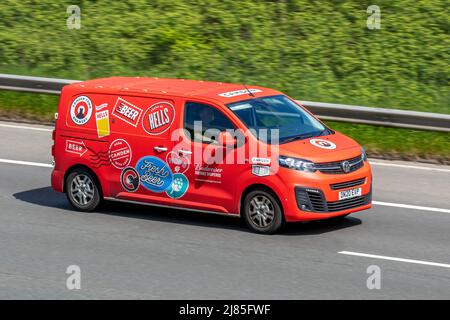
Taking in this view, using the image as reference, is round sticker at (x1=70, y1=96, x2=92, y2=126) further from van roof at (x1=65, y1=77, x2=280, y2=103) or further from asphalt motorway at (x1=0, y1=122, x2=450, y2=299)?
asphalt motorway at (x1=0, y1=122, x2=450, y2=299)

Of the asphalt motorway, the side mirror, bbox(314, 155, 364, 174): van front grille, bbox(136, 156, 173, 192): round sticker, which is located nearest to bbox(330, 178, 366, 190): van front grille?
bbox(314, 155, 364, 174): van front grille

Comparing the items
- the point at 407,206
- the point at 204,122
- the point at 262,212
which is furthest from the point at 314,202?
the point at 407,206

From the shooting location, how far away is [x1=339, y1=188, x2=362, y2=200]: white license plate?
12.8 m

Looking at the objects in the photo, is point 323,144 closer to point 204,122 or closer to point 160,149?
point 204,122

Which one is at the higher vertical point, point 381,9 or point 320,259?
point 381,9

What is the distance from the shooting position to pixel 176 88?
44.9 ft

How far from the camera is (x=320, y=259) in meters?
11.8

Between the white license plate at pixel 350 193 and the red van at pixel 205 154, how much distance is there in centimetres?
1

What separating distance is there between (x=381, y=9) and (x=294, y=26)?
1935mm

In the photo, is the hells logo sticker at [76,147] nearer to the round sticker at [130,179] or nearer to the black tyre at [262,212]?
the round sticker at [130,179]

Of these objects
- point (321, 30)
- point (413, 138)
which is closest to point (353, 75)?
point (321, 30)

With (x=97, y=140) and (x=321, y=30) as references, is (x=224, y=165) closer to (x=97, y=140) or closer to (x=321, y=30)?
(x=97, y=140)

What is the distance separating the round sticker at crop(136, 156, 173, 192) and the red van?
0.01m

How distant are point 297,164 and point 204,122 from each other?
4.55 ft
